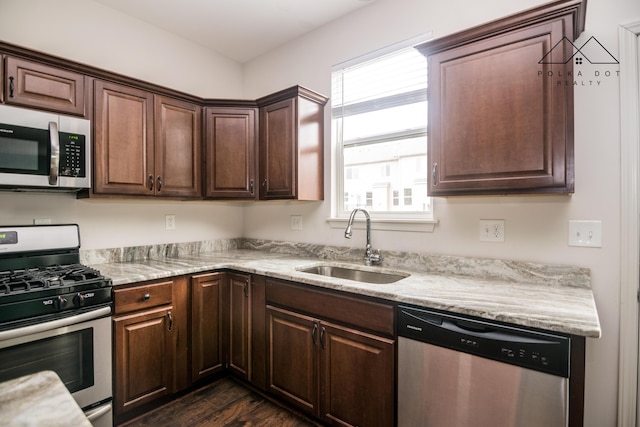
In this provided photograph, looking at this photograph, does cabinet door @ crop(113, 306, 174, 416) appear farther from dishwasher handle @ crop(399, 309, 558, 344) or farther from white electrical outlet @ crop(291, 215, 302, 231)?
dishwasher handle @ crop(399, 309, 558, 344)

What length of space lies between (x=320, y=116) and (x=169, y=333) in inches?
76.2

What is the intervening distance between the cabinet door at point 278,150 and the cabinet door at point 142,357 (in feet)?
3.74

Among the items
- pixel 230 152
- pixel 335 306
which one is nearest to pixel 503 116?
pixel 335 306

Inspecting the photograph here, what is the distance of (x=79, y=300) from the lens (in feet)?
5.39

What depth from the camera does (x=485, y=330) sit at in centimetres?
127

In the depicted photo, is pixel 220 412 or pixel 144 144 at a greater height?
pixel 144 144

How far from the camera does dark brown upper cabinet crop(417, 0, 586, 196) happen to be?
1411 mm

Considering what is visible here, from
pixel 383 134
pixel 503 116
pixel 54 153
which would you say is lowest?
pixel 54 153

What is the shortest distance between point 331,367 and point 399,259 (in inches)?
32.4

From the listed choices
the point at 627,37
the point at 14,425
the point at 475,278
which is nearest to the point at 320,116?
the point at 475,278

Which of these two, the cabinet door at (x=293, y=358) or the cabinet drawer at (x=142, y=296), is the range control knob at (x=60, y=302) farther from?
the cabinet door at (x=293, y=358)

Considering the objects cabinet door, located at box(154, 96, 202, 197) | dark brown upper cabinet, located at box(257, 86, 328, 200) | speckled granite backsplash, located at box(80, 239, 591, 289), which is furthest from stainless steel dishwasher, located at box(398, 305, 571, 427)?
cabinet door, located at box(154, 96, 202, 197)

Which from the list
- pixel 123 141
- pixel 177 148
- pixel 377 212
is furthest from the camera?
pixel 177 148

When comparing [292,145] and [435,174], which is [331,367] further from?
[292,145]
